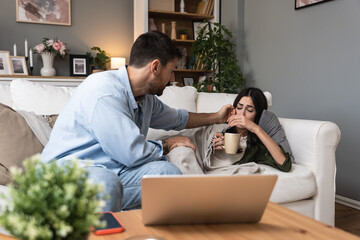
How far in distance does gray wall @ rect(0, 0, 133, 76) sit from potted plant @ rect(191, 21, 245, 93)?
0.96 m

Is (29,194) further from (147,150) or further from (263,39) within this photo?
(263,39)

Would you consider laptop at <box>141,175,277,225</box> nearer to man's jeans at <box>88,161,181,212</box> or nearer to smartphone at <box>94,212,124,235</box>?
smartphone at <box>94,212,124,235</box>

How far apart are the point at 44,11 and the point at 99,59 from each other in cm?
78

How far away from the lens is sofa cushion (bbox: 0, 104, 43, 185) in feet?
4.95

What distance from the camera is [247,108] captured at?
7.04 feet

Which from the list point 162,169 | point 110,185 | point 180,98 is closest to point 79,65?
point 180,98

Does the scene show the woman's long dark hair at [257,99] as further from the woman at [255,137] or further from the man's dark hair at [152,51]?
the man's dark hair at [152,51]

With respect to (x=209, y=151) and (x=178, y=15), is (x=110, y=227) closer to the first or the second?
(x=209, y=151)

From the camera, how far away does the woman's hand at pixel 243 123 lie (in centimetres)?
192

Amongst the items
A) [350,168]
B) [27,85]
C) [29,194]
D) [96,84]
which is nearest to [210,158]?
[96,84]

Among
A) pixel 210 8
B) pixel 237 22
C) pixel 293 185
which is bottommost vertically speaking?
pixel 293 185

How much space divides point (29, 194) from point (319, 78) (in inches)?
118

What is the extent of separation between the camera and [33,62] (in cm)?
388

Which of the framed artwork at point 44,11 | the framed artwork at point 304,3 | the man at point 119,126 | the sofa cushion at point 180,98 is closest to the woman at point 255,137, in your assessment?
the sofa cushion at point 180,98
